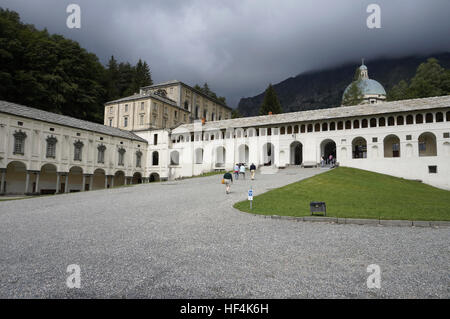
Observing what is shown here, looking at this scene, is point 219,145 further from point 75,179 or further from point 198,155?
point 75,179

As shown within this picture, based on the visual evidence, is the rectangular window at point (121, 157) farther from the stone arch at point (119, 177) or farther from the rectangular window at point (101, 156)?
the rectangular window at point (101, 156)

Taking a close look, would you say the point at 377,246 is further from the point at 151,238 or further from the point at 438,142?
the point at 438,142

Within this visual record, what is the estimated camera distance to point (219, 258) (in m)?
6.19

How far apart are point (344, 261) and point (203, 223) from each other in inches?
211

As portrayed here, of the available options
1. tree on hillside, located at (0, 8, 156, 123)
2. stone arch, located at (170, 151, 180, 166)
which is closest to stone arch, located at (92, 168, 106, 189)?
stone arch, located at (170, 151, 180, 166)

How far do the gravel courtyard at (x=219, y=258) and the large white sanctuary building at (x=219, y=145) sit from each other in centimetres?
2800

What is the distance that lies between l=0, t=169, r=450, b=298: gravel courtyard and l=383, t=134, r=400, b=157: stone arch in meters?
34.0

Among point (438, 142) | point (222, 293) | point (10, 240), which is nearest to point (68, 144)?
point (10, 240)

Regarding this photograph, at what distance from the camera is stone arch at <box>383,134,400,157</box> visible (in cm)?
3891

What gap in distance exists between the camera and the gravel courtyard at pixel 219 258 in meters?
4.59

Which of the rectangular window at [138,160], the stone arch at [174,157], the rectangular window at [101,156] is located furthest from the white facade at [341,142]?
the rectangular window at [101,156]

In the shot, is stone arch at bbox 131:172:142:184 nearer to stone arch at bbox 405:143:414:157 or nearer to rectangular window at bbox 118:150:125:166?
rectangular window at bbox 118:150:125:166

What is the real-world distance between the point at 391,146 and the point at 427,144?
4133mm

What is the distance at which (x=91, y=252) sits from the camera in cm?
676
